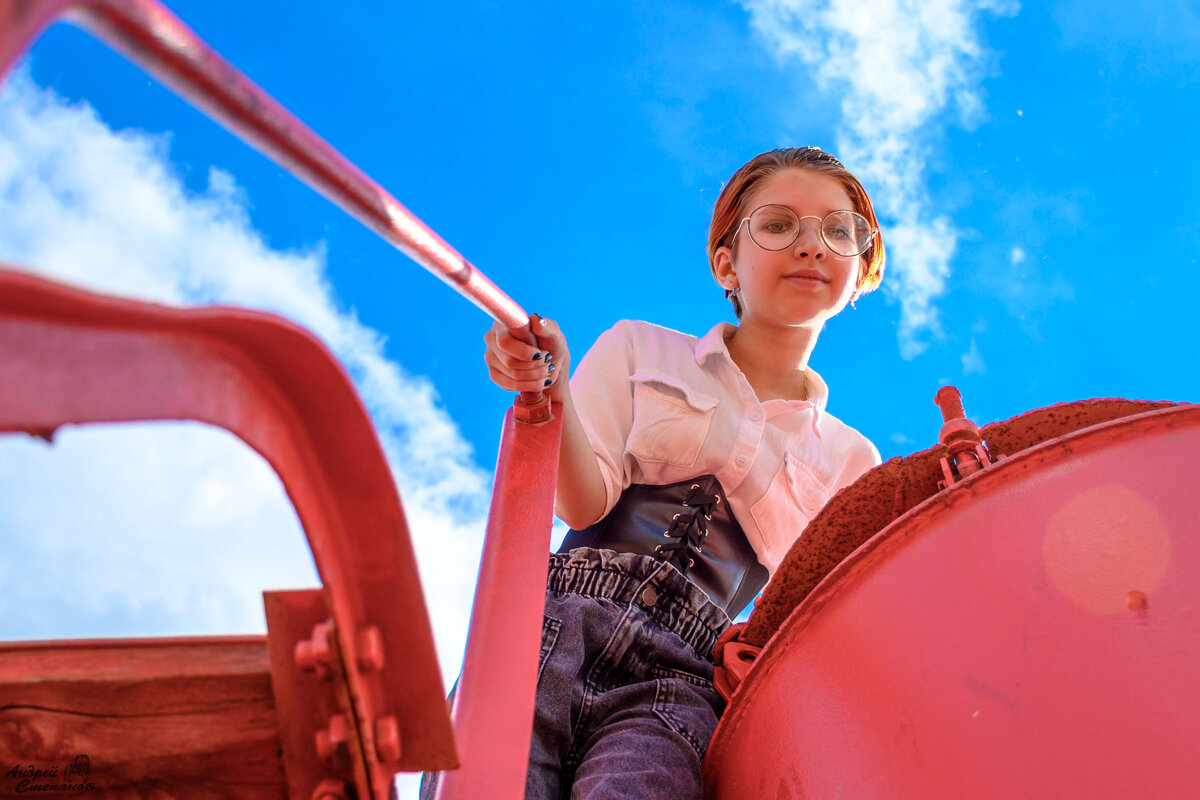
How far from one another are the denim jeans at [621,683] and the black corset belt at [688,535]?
105 millimetres

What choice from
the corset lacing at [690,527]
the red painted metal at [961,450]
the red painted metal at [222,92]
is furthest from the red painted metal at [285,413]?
the corset lacing at [690,527]

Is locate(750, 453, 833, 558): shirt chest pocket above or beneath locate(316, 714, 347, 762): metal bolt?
above

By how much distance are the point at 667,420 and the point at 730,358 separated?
31 cm

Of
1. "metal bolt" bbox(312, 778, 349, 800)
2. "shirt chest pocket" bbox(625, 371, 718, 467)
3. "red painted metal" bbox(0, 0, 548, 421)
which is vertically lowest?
"metal bolt" bbox(312, 778, 349, 800)

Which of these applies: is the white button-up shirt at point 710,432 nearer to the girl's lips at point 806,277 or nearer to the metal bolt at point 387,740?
the girl's lips at point 806,277

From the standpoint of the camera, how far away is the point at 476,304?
3.20ft

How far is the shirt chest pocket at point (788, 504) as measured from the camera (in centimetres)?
178

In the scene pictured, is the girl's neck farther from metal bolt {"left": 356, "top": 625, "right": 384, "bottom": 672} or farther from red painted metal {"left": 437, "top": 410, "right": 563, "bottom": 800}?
metal bolt {"left": 356, "top": 625, "right": 384, "bottom": 672}

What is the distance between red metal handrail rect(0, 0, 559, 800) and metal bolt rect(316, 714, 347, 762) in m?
0.04

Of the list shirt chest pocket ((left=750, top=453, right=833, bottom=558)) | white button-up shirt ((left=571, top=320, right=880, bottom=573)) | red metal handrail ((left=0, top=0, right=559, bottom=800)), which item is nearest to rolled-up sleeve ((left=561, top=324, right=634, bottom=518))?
white button-up shirt ((left=571, top=320, right=880, bottom=573))

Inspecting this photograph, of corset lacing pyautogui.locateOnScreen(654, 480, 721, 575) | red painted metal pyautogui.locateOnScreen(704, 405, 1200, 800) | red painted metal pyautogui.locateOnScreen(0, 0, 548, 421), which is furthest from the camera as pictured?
corset lacing pyautogui.locateOnScreen(654, 480, 721, 575)

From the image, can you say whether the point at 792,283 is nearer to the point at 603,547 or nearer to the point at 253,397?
the point at 603,547

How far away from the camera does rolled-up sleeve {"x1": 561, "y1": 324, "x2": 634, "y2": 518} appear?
1740 mm

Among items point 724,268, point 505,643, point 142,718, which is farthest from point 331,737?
point 724,268
